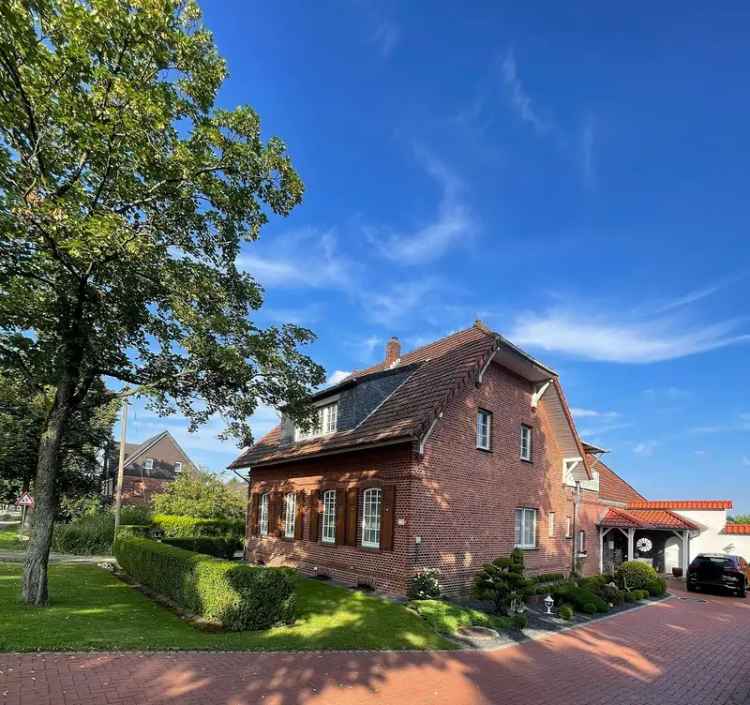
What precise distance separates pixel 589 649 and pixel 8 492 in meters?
36.6

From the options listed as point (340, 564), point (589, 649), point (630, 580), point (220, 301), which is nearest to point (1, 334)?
point (220, 301)

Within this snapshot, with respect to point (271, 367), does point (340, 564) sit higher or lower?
lower

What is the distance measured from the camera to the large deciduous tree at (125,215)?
335 inches

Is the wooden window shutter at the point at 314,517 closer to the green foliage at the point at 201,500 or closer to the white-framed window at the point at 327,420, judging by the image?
the white-framed window at the point at 327,420

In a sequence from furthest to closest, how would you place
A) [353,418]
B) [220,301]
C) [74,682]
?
[353,418] → [220,301] → [74,682]

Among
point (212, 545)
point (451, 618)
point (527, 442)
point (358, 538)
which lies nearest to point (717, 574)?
point (527, 442)

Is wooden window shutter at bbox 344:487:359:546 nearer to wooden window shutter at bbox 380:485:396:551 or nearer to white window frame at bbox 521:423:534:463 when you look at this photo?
wooden window shutter at bbox 380:485:396:551

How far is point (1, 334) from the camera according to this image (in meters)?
10.8

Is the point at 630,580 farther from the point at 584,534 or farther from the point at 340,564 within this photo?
the point at 340,564

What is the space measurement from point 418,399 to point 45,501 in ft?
30.0

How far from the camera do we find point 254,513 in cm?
2239

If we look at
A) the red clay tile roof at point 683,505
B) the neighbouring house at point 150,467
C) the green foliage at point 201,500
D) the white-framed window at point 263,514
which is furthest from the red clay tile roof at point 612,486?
the neighbouring house at point 150,467

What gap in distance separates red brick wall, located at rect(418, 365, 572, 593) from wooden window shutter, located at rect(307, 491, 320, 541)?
4.93 meters

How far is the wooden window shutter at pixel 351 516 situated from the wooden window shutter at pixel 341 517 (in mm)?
171
